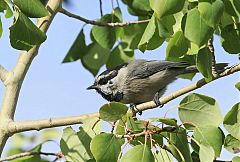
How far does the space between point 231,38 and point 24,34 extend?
1.29 metres

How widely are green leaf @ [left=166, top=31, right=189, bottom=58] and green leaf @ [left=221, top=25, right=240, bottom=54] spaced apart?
0.79 feet

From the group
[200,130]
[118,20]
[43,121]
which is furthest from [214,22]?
[118,20]

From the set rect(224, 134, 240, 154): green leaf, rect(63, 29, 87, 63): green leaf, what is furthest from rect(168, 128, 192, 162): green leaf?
rect(63, 29, 87, 63): green leaf

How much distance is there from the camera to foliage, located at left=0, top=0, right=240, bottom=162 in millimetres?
3129

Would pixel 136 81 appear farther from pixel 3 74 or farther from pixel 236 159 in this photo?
pixel 236 159

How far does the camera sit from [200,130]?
341 centimetres

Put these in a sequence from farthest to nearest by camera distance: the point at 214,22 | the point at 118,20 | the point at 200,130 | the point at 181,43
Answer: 1. the point at 118,20
2. the point at 181,43
3. the point at 200,130
4. the point at 214,22

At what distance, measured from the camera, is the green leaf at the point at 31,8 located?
3086 millimetres

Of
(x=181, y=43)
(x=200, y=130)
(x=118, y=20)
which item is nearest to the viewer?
(x=200, y=130)

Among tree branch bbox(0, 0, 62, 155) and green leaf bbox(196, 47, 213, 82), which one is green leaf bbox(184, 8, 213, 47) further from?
tree branch bbox(0, 0, 62, 155)

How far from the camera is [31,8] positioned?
10.2 feet

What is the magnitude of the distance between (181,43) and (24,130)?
1.14m

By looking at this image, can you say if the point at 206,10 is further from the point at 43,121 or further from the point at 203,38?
the point at 43,121

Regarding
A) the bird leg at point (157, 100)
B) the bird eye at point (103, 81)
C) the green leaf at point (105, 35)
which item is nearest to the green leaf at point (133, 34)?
the green leaf at point (105, 35)
